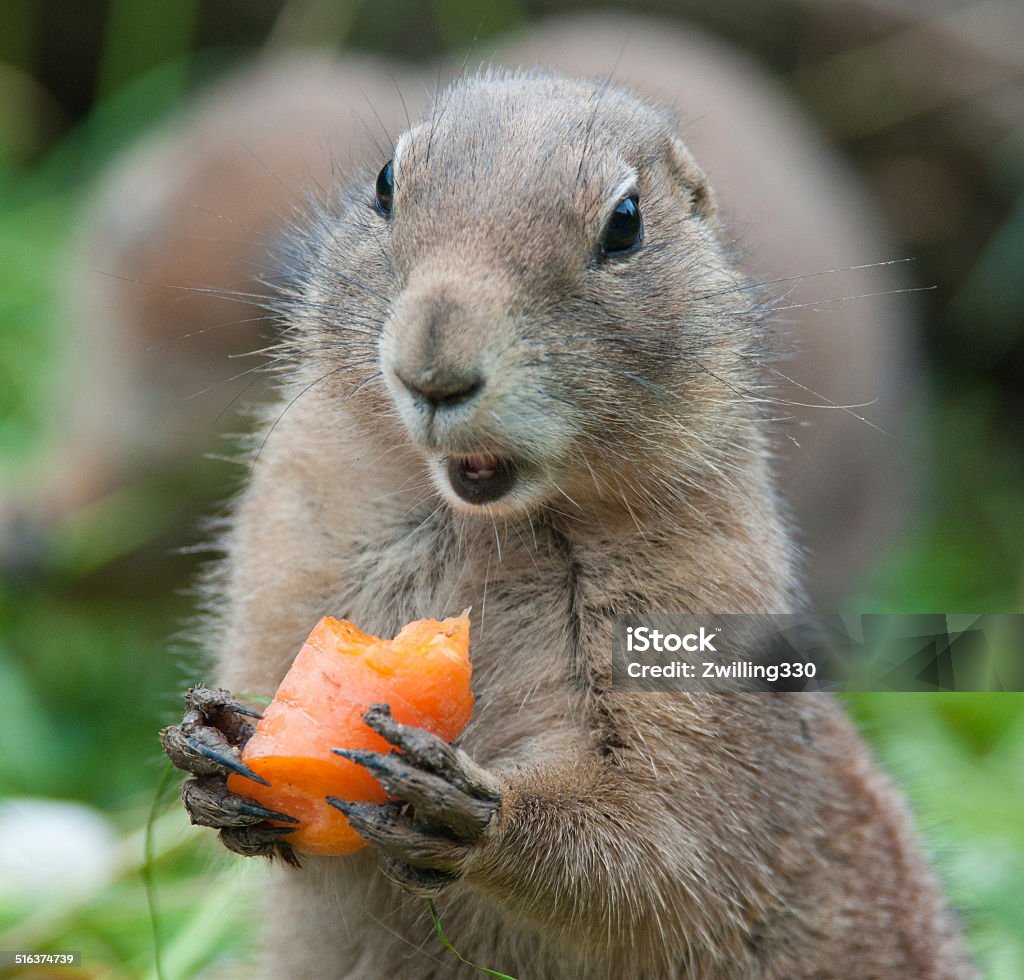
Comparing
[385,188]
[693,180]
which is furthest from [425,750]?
[693,180]

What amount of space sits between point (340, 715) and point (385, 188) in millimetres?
1202

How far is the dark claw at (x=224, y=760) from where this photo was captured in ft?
8.20

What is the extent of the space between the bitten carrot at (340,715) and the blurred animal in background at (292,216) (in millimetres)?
2539

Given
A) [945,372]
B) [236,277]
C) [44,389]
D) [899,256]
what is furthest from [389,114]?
[945,372]

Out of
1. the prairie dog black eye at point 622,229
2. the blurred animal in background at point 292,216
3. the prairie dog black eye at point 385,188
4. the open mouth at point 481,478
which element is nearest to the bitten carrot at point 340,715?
the open mouth at point 481,478

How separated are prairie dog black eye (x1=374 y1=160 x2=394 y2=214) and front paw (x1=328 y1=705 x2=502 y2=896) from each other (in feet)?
4.00

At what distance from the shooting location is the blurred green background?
14.1 ft

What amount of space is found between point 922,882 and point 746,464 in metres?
1.30

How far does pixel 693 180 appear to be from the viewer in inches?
131

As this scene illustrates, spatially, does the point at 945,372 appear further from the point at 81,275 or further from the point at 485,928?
the point at 485,928

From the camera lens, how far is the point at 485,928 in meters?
2.98

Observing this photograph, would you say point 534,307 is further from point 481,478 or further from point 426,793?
point 426,793

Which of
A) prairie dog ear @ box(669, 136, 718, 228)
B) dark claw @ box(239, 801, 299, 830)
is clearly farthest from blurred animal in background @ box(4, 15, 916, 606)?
dark claw @ box(239, 801, 299, 830)

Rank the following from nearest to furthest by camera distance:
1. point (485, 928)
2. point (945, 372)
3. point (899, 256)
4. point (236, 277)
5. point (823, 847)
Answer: point (485, 928), point (823, 847), point (236, 277), point (899, 256), point (945, 372)
